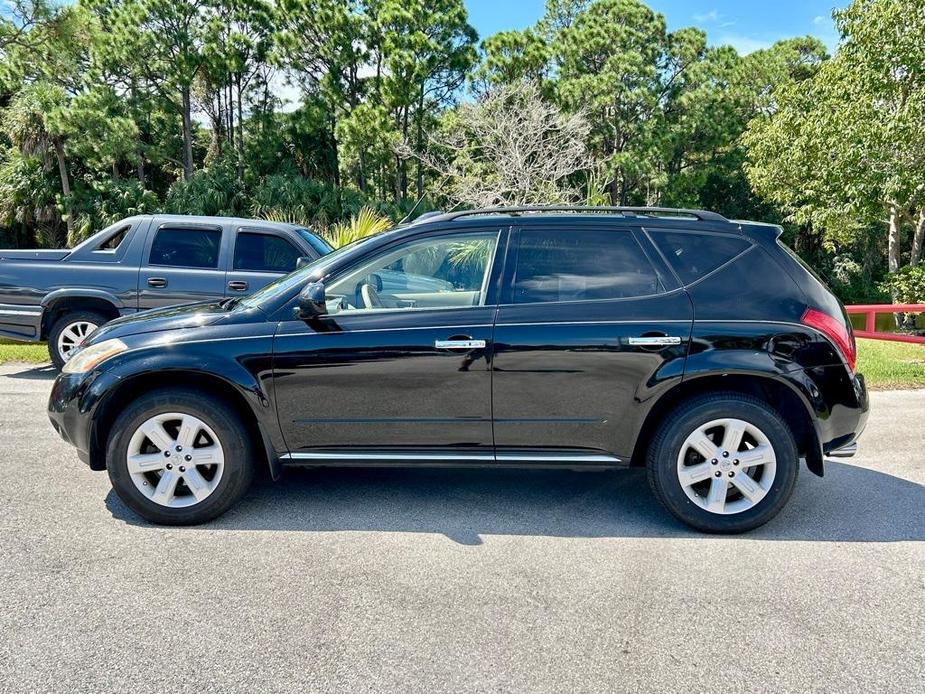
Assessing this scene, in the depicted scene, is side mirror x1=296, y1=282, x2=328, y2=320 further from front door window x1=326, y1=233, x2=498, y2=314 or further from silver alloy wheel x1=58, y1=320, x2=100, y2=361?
silver alloy wheel x1=58, y1=320, x2=100, y2=361

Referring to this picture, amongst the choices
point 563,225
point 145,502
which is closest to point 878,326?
point 563,225

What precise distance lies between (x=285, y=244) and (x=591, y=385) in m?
5.52

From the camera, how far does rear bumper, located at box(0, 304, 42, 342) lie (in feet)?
26.3

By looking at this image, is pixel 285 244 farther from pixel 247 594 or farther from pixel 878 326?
pixel 878 326

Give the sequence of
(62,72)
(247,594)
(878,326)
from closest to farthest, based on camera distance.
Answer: (247,594)
(62,72)
(878,326)

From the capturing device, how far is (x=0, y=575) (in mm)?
3307

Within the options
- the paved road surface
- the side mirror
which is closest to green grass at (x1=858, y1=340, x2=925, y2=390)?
the paved road surface

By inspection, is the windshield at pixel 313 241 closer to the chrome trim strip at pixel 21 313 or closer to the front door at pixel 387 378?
the chrome trim strip at pixel 21 313

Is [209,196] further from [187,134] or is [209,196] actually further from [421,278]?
[421,278]

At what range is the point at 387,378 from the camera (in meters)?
3.91

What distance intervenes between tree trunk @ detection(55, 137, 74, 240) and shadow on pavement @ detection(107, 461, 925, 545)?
88.0 ft

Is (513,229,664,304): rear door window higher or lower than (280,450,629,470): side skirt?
higher

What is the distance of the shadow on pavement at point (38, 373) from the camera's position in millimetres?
8186

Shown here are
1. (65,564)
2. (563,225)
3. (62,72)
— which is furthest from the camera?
(62,72)
